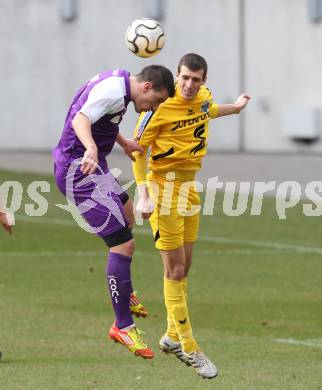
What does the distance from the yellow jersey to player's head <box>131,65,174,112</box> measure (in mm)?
968

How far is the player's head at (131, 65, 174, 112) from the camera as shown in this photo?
12000 millimetres

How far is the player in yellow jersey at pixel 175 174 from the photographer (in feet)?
42.6

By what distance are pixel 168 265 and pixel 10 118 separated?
93.9ft

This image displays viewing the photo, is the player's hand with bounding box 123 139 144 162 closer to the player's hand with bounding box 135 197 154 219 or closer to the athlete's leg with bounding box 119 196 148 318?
the player's hand with bounding box 135 197 154 219

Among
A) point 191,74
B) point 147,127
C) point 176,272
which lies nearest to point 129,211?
point 176,272

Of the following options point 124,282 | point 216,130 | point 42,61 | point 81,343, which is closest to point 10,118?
point 42,61

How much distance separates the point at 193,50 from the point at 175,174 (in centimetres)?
2444

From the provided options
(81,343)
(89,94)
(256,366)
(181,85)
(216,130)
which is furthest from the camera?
(216,130)

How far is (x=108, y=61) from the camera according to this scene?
39.1 metres

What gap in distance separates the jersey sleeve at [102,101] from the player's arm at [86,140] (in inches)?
2.9

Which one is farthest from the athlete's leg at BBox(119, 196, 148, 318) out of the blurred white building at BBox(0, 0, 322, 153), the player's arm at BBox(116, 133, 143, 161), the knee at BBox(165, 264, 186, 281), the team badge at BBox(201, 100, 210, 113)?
the blurred white building at BBox(0, 0, 322, 153)

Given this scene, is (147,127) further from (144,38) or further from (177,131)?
(144,38)

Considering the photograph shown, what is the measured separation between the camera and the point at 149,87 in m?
→ 12.0

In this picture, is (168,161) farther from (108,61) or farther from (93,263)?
(108,61)
